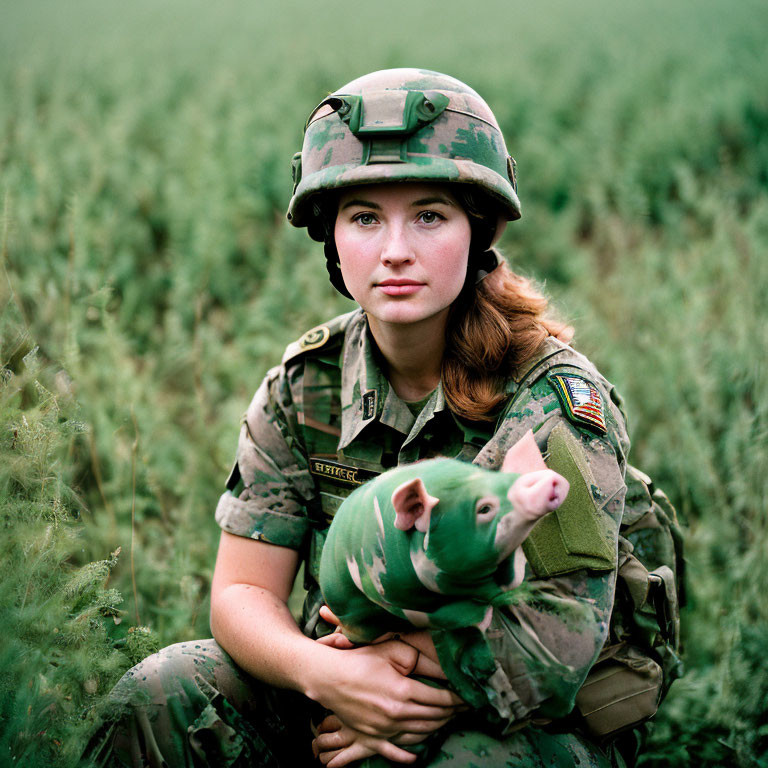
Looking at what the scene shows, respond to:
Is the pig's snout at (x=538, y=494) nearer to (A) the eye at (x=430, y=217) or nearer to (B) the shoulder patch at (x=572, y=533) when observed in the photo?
(B) the shoulder patch at (x=572, y=533)

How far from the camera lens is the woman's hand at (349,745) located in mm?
1786

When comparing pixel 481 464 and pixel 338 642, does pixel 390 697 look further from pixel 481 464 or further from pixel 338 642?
pixel 481 464

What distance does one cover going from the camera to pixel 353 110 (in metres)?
2.18

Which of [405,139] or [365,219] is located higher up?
[405,139]

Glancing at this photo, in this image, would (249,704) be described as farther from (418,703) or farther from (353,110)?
(353,110)

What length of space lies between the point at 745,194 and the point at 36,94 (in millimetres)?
7525

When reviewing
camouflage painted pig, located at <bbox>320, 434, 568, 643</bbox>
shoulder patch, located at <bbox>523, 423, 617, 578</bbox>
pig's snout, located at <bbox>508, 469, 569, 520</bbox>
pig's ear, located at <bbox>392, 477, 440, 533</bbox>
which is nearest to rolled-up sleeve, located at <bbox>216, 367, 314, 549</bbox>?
camouflage painted pig, located at <bbox>320, 434, 568, 643</bbox>

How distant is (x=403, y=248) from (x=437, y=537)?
859mm

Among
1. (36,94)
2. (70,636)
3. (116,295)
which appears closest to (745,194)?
(116,295)

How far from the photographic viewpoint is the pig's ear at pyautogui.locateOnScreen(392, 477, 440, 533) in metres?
1.41

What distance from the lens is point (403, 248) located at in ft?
6.64

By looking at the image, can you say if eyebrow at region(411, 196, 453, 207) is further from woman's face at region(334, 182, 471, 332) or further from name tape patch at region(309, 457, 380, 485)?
name tape patch at region(309, 457, 380, 485)

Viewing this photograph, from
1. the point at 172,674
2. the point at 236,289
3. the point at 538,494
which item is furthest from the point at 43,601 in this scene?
the point at 236,289

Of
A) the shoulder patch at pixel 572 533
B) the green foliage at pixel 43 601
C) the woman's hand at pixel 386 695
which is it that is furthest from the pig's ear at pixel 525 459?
the green foliage at pixel 43 601
